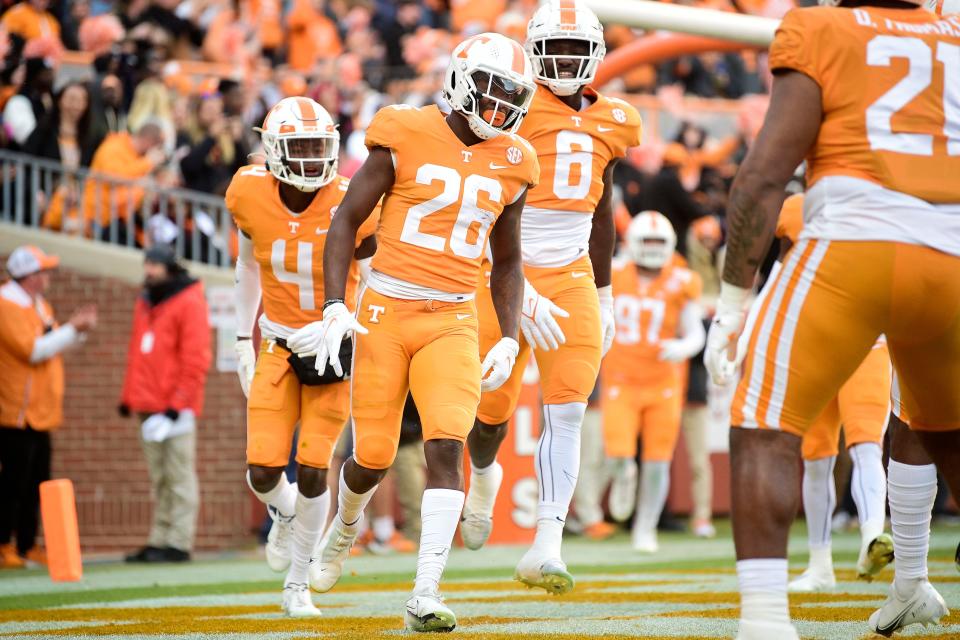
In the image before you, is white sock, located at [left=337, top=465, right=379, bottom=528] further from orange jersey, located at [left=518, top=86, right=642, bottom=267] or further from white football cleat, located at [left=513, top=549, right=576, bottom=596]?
orange jersey, located at [left=518, top=86, right=642, bottom=267]

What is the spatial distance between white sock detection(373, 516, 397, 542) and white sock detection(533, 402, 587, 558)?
501cm

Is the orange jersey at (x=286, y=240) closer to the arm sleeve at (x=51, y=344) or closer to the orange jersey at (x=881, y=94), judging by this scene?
the orange jersey at (x=881, y=94)

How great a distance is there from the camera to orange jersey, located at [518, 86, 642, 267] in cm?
668

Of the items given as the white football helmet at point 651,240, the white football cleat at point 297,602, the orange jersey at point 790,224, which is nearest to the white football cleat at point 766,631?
the white football cleat at point 297,602

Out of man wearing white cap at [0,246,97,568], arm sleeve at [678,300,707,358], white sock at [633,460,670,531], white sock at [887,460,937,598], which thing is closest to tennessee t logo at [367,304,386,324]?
white sock at [887,460,937,598]

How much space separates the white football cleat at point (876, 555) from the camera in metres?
6.91

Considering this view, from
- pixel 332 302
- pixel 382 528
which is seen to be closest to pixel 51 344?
pixel 382 528

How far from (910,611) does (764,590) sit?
1.36 metres

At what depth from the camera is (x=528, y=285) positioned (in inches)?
260

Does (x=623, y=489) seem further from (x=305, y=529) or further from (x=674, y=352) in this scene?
(x=305, y=529)

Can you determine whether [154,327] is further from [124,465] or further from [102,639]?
[102,639]

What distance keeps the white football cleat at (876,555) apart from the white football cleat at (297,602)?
2715 millimetres

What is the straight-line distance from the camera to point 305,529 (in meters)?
6.82

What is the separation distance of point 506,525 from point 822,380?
26.4ft
